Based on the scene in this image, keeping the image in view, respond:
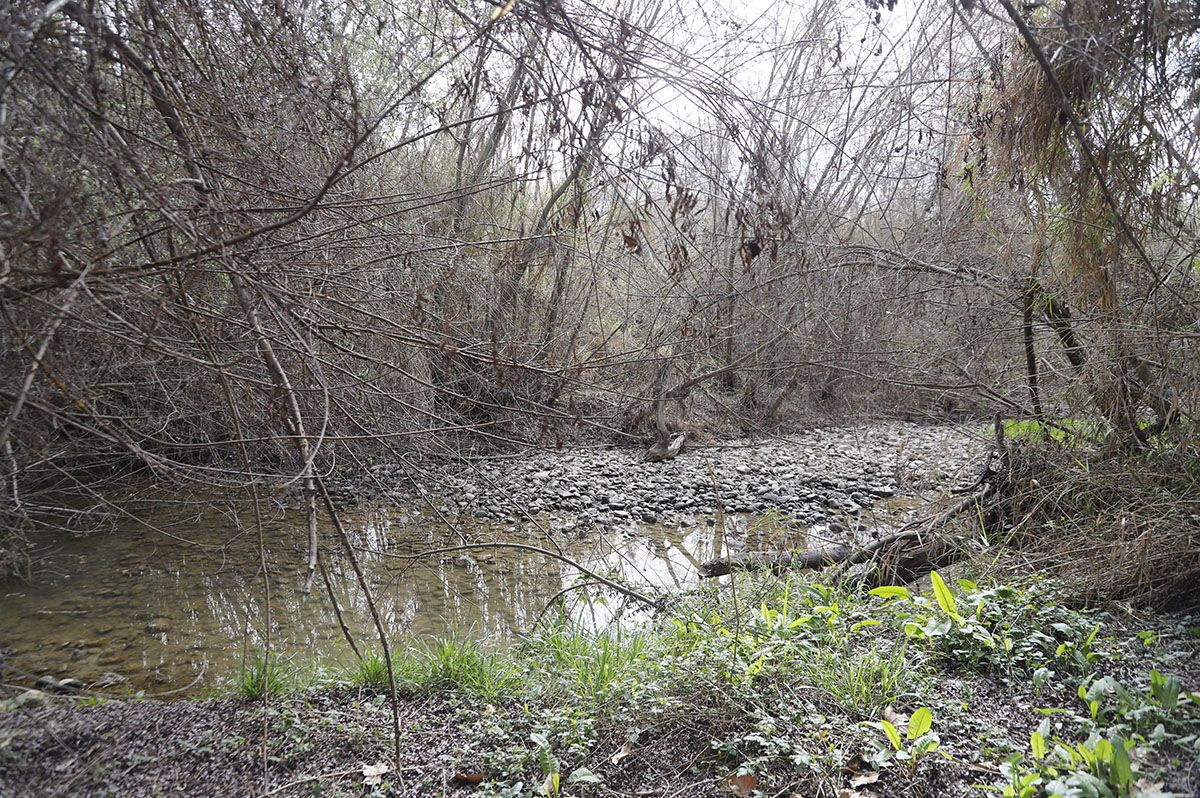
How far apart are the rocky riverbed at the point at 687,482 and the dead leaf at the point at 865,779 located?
4.83 m

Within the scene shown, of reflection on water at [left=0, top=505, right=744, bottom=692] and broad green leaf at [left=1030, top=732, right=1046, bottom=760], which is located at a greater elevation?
broad green leaf at [left=1030, top=732, right=1046, bottom=760]

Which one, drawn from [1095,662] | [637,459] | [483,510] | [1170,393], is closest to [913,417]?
[637,459]

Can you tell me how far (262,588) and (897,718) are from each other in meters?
5.18

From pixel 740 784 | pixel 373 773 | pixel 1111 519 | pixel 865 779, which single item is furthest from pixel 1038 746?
pixel 1111 519

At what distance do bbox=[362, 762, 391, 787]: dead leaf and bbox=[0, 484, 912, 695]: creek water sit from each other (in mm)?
1335

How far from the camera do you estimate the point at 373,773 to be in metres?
3.05

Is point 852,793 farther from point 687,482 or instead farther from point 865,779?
point 687,482

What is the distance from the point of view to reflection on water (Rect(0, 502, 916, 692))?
16.7 feet

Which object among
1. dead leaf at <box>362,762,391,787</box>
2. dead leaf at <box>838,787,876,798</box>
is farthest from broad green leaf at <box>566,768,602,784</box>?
dead leaf at <box>838,787,876,798</box>

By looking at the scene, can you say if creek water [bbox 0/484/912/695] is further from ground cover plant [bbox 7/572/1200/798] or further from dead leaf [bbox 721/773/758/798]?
dead leaf [bbox 721/773/758/798]

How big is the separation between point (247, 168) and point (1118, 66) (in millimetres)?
4229

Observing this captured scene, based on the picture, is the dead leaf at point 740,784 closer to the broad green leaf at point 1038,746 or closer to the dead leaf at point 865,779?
the dead leaf at point 865,779

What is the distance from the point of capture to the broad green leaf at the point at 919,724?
2.78 m

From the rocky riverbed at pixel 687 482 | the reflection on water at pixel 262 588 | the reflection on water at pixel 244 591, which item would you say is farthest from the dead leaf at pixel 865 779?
the rocky riverbed at pixel 687 482
